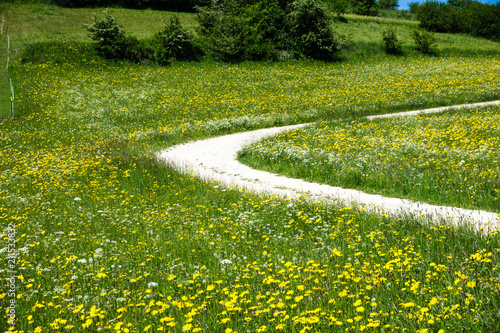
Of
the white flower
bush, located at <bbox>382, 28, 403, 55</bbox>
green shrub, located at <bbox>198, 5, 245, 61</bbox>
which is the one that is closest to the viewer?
the white flower

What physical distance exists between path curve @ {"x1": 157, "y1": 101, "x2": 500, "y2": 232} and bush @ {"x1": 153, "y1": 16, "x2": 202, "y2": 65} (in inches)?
1026

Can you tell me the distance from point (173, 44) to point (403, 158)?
37.6 metres

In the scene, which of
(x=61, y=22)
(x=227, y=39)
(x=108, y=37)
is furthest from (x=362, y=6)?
(x=108, y=37)

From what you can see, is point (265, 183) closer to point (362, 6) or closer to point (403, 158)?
point (403, 158)

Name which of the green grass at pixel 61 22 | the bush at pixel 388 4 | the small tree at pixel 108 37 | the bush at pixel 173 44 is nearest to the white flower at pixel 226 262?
the bush at pixel 173 44

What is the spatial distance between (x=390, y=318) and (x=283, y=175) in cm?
960

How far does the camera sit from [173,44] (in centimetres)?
4303

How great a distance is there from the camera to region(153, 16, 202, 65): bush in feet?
140

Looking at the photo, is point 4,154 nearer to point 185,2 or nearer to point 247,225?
point 247,225

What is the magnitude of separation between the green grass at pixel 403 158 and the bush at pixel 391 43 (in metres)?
37.8

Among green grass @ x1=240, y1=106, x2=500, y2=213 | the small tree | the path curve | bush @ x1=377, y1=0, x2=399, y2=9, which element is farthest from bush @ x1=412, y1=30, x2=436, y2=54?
bush @ x1=377, y1=0, x2=399, y2=9

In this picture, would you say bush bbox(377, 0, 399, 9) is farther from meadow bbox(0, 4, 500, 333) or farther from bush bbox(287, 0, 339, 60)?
meadow bbox(0, 4, 500, 333)

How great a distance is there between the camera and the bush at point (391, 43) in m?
51.8

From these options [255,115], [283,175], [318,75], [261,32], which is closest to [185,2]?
[261,32]
